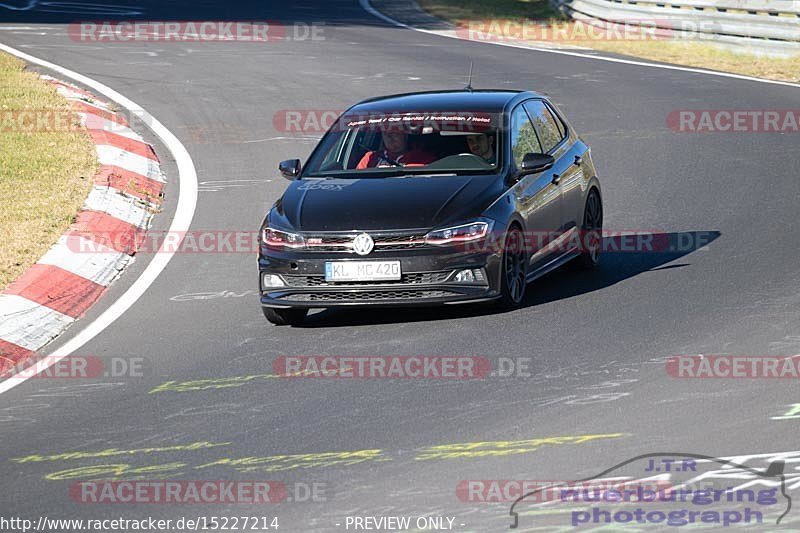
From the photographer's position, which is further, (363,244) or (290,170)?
(290,170)

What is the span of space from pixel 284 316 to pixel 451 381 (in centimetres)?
218

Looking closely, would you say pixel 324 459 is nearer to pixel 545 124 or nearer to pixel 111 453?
pixel 111 453

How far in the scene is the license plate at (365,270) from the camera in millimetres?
10055

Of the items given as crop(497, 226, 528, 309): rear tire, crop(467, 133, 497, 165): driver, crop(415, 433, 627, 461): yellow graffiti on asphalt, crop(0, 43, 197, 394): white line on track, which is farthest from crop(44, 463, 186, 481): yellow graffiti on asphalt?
crop(467, 133, 497, 165): driver

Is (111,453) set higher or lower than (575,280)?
higher

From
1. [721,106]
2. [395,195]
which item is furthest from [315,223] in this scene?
[721,106]

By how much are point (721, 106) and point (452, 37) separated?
35.4 ft

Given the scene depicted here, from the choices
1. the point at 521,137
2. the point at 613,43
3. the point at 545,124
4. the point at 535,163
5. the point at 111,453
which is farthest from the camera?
the point at 613,43

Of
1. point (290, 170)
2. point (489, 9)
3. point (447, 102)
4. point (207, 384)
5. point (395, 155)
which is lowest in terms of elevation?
point (489, 9)

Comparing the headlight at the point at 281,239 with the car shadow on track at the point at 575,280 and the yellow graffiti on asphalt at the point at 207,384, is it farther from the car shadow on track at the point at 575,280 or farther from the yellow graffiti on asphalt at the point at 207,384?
the yellow graffiti on asphalt at the point at 207,384

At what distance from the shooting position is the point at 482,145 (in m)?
11.2

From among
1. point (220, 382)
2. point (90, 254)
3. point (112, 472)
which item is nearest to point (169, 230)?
point (90, 254)

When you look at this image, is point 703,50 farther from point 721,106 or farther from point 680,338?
point 680,338

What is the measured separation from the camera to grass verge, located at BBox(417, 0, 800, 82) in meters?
25.4
